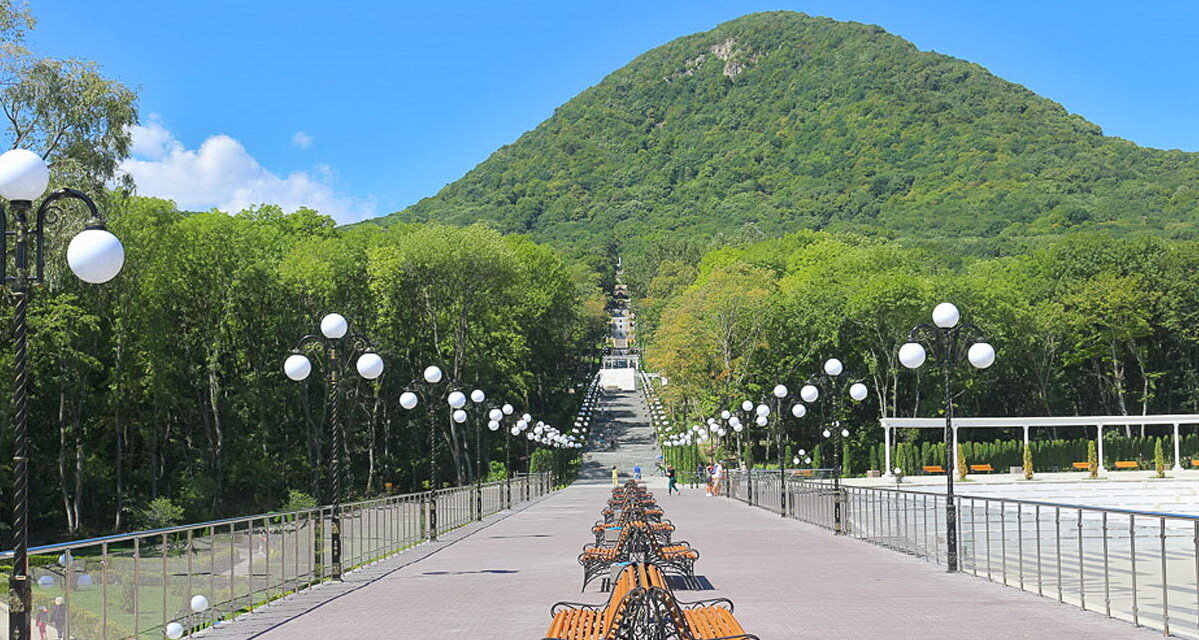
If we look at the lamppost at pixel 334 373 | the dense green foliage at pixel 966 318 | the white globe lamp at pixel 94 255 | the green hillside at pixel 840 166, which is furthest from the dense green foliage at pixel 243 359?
the green hillside at pixel 840 166

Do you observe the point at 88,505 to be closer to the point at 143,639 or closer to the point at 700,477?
the point at 700,477

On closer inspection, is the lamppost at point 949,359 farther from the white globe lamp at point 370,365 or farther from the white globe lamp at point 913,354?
the white globe lamp at point 370,365

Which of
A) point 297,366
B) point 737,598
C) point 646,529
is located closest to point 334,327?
point 297,366

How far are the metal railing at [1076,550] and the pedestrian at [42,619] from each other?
28.7ft

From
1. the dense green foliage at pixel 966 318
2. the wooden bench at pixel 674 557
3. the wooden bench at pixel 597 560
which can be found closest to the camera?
the wooden bench at pixel 674 557

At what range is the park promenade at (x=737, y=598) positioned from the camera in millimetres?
11250

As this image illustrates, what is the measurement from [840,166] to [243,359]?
107m

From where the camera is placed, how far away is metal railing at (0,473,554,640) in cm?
915

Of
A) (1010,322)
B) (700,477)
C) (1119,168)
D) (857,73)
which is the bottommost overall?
(700,477)

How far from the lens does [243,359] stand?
5619 cm

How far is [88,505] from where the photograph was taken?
46.5 meters

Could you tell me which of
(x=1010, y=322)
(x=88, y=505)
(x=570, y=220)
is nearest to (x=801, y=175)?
(x=570, y=220)

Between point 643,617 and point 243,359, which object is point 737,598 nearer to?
point 643,617

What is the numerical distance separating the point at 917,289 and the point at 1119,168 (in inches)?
2494
